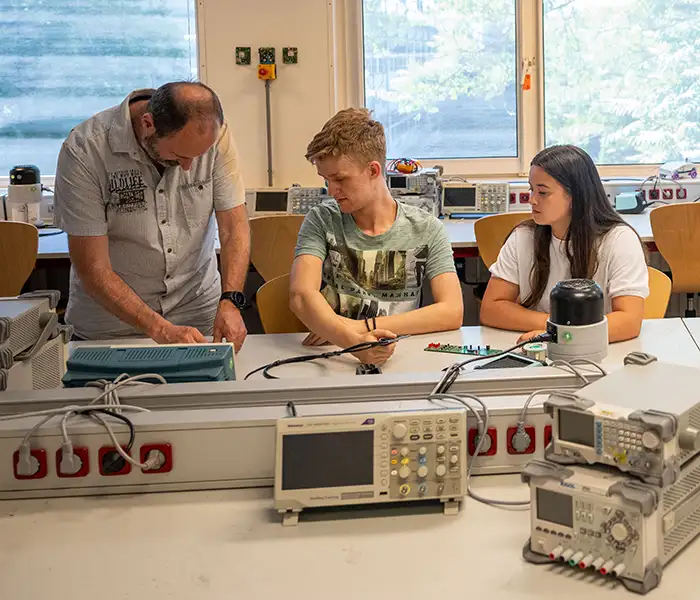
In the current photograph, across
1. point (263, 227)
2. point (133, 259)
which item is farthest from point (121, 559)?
point (263, 227)

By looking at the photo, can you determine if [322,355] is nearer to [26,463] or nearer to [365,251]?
[365,251]

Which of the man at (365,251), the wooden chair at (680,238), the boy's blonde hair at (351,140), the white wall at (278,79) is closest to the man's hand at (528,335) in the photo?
the man at (365,251)

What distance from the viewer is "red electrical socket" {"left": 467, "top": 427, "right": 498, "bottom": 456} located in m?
1.56

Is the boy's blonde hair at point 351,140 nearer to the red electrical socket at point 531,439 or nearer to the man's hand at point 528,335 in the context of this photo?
the man's hand at point 528,335

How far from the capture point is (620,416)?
122cm

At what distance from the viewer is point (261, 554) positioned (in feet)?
4.45

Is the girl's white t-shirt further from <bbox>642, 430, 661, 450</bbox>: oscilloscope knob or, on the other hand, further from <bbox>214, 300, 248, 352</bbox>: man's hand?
<bbox>642, 430, 661, 450</bbox>: oscilloscope knob

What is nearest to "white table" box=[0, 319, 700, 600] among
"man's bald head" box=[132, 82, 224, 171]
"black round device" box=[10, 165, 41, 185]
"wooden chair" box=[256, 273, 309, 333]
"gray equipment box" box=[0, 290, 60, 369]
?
"gray equipment box" box=[0, 290, 60, 369]

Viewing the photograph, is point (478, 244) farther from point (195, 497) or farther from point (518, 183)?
point (195, 497)

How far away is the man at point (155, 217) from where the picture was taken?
2314 mm

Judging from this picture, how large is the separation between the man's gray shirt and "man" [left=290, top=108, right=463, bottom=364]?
327 millimetres

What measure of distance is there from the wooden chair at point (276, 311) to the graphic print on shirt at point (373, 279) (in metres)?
0.24

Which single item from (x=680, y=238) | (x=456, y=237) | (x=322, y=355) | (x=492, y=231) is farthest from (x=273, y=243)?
(x=322, y=355)

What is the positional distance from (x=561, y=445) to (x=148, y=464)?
70 centimetres
